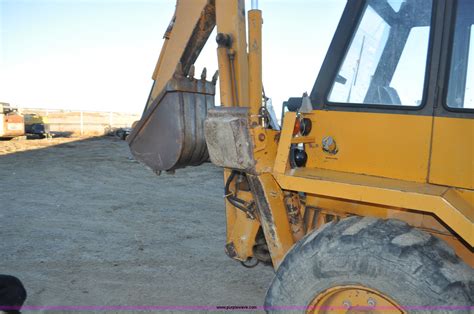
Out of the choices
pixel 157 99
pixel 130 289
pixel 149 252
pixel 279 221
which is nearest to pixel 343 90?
pixel 279 221

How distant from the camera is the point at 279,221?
9.12 feet

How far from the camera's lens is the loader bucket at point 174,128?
328 cm

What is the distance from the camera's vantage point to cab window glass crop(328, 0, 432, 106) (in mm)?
2318

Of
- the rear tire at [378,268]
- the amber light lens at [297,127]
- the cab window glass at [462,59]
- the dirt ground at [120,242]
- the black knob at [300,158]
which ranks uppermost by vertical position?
the cab window glass at [462,59]

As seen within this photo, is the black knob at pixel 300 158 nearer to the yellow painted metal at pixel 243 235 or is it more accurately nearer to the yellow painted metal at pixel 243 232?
the yellow painted metal at pixel 243 232

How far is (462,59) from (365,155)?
0.76m

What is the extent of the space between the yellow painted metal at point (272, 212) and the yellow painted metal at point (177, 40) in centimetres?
128

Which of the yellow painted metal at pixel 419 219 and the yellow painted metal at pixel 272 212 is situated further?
the yellow painted metal at pixel 272 212

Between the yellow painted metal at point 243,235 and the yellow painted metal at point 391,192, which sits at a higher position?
the yellow painted metal at point 391,192

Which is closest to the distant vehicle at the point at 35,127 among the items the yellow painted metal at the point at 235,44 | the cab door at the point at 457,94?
the yellow painted metal at the point at 235,44

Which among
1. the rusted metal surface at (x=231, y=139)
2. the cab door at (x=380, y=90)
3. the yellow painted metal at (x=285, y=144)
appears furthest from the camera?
the rusted metal surface at (x=231, y=139)

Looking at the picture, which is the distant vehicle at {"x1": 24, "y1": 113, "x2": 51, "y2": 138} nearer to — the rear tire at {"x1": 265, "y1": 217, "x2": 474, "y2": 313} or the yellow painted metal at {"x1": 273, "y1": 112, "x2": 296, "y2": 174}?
the yellow painted metal at {"x1": 273, "y1": 112, "x2": 296, "y2": 174}

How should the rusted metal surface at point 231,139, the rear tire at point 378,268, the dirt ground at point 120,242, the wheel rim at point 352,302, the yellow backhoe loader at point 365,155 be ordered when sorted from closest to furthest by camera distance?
1. the rear tire at point 378,268
2. the yellow backhoe loader at point 365,155
3. the wheel rim at point 352,302
4. the rusted metal surface at point 231,139
5. the dirt ground at point 120,242

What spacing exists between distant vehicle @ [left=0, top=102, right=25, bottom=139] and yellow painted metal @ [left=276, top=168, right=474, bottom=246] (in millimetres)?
18551
